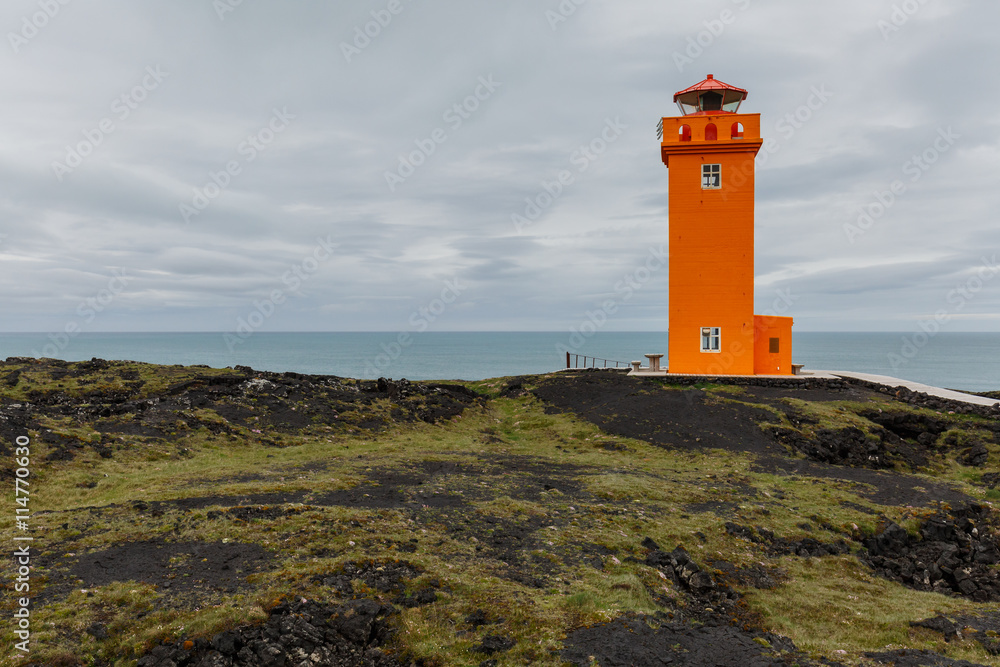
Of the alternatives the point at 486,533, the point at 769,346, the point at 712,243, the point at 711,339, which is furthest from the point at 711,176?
the point at 486,533

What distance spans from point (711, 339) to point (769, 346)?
3.91 meters

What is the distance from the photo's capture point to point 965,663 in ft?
21.6

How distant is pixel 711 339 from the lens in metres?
31.1

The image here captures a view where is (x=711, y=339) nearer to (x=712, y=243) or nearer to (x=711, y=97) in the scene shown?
(x=712, y=243)

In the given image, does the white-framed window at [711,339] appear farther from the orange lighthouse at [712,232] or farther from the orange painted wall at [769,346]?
the orange painted wall at [769,346]

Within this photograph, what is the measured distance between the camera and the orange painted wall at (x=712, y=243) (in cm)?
3023

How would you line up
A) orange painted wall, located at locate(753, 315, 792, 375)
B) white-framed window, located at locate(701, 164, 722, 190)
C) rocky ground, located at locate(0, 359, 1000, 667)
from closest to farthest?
rocky ground, located at locate(0, 359, 1000, 667), white-framed window, located at locate(701, 164, 722, 190), orange painted wall, located at locate(753, 315, 792, 375)

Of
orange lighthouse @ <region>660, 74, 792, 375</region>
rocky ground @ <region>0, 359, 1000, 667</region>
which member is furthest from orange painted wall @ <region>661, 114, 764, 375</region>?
rocky ground @ <region>0, 359, 1000, 667</region>

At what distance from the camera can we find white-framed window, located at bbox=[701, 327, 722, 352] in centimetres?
3097

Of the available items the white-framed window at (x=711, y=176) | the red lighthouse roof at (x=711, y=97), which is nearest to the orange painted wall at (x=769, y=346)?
the white-framed window at (x=711, y=176)

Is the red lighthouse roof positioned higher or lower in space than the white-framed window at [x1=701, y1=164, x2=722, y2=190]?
higher

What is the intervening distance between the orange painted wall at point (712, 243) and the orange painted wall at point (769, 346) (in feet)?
3.90

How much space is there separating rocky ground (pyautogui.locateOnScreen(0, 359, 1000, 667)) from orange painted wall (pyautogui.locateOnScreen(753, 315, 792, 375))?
897 cm

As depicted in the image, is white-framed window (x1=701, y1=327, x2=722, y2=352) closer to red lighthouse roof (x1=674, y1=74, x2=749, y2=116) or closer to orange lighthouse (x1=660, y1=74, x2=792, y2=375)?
orange lighthouse (x1=660, y1=74, x2=792, y2=375)
